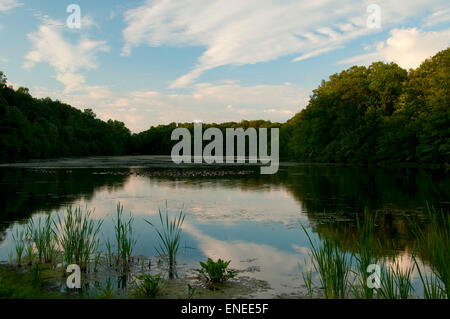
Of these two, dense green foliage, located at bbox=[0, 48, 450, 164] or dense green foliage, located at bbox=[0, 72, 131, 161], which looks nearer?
dense green foliage, located at bbox=[0, 48, 450, 164]

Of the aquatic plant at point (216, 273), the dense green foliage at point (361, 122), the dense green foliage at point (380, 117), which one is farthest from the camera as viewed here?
the dense green foliage at point (361, 122)

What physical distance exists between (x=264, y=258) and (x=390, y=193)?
1246 centimetres

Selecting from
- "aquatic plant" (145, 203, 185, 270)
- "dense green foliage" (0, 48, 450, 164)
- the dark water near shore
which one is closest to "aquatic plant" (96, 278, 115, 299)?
"aquatic plant" (145, 203, 185, 270)

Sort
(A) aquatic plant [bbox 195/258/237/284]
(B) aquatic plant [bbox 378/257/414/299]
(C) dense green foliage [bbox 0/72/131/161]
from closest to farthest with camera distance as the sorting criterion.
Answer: (B) aquatic plant [bbox 378/257/414/299], (A) aquatic plant [bbox 195/258/237/284], (C) dense green foliage [bbox 0/72/131/161]

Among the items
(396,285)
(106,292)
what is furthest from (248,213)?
(396,285)

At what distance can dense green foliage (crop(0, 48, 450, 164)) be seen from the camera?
127ft

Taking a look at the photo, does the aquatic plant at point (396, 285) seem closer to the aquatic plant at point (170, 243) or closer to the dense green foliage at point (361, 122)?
the aquatic plant at point (170, 243)

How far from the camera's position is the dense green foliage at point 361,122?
38781mm

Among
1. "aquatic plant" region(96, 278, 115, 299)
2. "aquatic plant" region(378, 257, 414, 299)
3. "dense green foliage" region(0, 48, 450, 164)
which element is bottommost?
"aquatic plant" region(96, 278, 115, 299)

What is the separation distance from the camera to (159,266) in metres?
7.07

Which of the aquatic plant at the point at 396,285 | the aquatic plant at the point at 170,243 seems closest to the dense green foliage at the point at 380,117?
the aquatic plant at the point at 170,243

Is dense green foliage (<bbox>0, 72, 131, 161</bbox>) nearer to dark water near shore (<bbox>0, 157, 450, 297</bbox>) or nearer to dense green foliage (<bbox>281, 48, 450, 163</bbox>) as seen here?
dark water near shore (<bbox>0, 157, 450, 297</bbox>)
